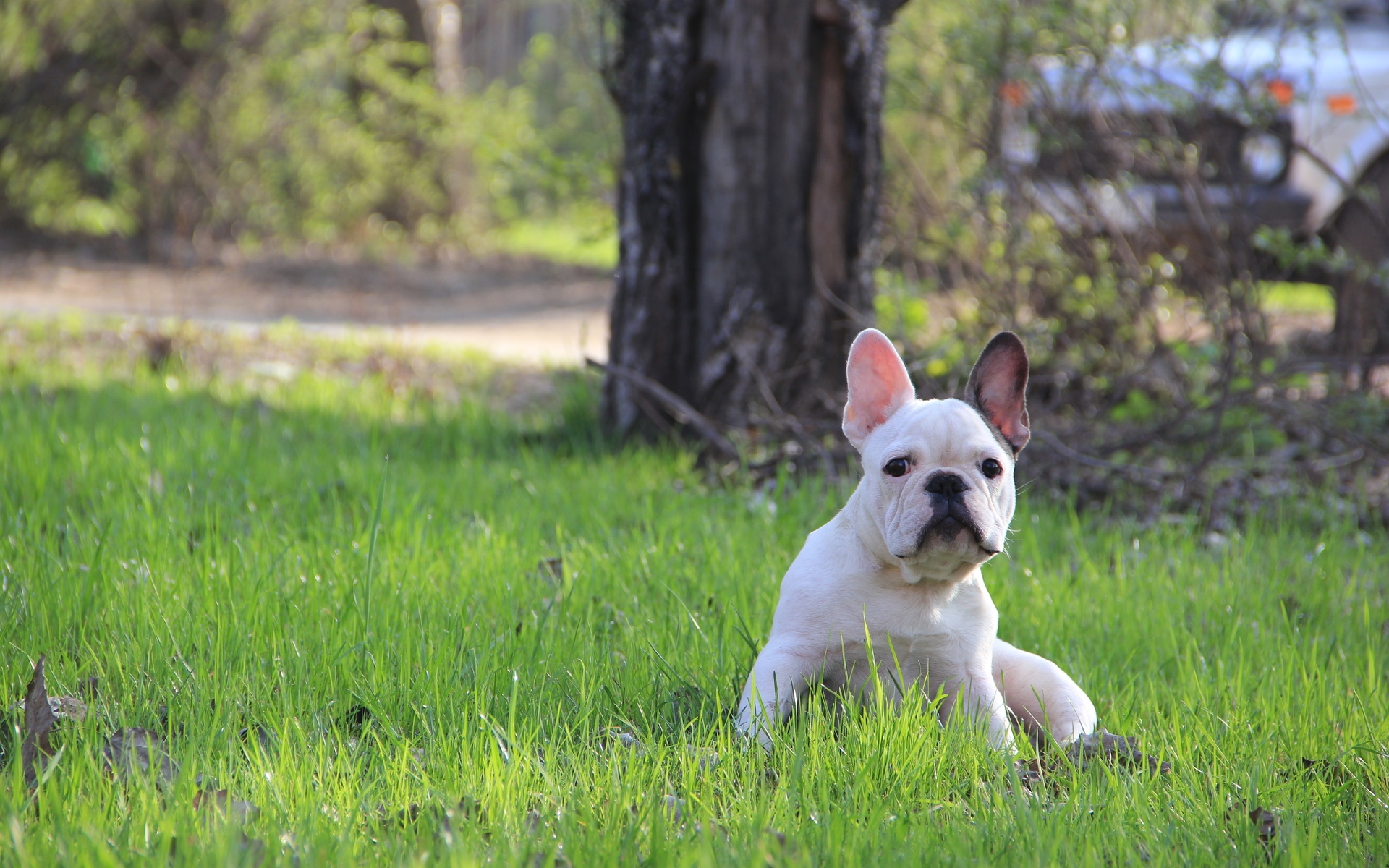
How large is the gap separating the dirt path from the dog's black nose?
4975mm

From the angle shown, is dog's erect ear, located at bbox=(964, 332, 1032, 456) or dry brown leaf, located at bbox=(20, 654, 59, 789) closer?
dry brown leaf, located at bbox=(20, 654, 59, 789)

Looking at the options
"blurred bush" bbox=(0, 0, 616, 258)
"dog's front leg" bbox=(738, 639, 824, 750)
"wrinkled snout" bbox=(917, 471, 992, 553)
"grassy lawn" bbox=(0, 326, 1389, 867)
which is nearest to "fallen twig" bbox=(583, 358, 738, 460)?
"grassy lawn" bbox=(0, 326, 1389, 867)

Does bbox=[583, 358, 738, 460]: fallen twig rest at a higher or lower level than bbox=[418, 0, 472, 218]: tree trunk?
lower

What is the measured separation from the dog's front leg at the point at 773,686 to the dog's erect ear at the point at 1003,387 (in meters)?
0.70

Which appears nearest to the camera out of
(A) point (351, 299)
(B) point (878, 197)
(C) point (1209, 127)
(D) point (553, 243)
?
(B) point (878, 197)

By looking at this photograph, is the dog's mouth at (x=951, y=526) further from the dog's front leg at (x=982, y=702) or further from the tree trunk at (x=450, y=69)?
the tree trunk at (x=450, y=69)

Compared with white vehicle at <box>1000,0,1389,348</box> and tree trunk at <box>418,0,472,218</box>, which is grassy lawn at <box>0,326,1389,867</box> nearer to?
white vehicle at <box>1000,0,1389,348</box>

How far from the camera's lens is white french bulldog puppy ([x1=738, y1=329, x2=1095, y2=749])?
7.61 feet

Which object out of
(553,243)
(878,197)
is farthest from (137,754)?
(553,243)

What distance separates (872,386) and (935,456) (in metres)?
0.30

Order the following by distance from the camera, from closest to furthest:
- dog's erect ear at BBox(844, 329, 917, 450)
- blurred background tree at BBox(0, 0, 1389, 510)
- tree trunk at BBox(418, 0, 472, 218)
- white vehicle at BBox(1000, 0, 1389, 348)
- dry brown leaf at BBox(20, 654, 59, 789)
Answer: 1. dry brown leaf at BBox(20, 654, 59, 789)
2. dog's erect ear at BBox(844, 329, 917, 450)
3. blurred background tree at BBox(0, 0, 1389, 510)
4. white vehicle at BBox(1000, 0, 1389, 348)
5. tree trunk at BBox(418, 0, 472, 218)

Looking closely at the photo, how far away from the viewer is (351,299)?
9883 millimetres

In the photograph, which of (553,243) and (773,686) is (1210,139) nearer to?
(773,686)

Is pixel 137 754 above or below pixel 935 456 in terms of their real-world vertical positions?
below
